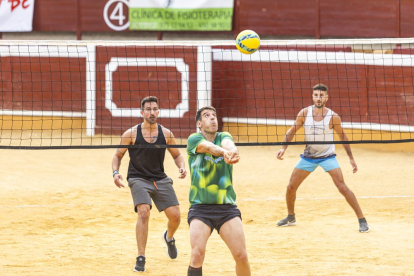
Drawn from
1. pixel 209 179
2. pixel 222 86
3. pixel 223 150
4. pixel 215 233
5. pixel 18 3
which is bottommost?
pixel 215 233

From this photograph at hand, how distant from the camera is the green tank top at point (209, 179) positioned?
8008mm

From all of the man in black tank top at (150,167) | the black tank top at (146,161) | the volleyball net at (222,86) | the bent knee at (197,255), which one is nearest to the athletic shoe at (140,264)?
the man in black tank top at (150,167)

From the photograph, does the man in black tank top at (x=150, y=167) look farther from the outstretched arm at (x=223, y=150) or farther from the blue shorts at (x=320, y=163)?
the blue shorts at (x=320, y=163)

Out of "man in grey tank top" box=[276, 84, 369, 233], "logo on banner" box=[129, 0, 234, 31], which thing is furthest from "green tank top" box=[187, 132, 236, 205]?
"logo on banner" box=[129, 0, 234, 31]

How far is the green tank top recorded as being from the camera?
315 inches

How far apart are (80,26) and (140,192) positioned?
1641 cm

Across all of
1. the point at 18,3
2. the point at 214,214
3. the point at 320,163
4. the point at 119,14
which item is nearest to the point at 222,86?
the point at 119,14

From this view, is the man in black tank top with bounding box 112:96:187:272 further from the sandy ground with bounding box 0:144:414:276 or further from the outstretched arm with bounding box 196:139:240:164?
the outstretched arm with bounding box 196:139:240:164

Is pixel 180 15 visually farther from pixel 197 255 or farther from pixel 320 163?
pixel 197 255

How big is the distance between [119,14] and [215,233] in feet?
47.3

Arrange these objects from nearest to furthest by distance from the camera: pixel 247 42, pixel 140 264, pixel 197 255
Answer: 1. pixel 197 255
2. pixel 140 264
3. pixel 247 42

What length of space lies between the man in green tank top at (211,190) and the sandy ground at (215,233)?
5.72 feet

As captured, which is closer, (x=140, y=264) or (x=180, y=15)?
(x=140, y=264)

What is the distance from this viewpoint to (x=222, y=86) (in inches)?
859
